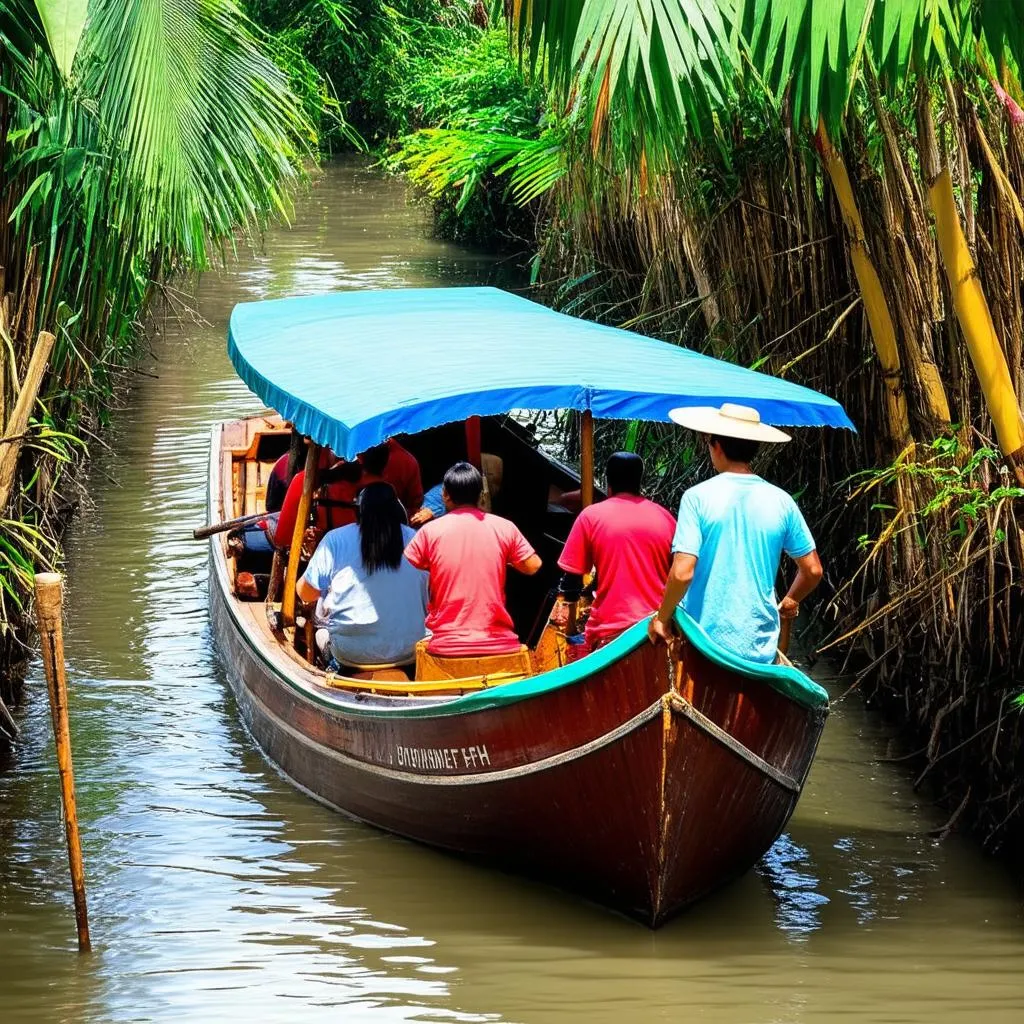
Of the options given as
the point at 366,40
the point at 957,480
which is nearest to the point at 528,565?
the point at 957,480

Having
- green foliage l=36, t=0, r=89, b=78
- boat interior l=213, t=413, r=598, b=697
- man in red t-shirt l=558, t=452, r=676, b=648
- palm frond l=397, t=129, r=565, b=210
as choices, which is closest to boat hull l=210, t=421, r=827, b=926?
boat interior l=213, t=413, r=598, b=697

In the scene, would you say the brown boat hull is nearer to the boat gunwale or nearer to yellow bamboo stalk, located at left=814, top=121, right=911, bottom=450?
the boat gunwale

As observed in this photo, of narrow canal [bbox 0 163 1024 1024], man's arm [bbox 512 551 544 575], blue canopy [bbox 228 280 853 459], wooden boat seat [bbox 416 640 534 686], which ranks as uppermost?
blue canopy [bbox 228 280 853 459]

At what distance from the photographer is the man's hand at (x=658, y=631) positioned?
19.8 feet

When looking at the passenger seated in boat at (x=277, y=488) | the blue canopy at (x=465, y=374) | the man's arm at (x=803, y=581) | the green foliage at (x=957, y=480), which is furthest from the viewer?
the passenger seated in boat at (x=277, y=488)

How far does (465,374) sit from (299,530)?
1.35 metres

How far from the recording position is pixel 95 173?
8727 millimetres

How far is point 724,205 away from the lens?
32.3 feet

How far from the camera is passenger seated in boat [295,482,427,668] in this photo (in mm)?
7789

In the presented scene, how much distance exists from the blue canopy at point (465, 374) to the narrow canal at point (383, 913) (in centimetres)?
36

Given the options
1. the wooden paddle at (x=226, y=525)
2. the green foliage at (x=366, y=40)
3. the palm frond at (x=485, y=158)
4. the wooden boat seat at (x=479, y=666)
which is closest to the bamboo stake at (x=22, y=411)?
the wooden boat seat at (x=479, y=666)

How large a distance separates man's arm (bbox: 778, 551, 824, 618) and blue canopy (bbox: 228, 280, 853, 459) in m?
0.90

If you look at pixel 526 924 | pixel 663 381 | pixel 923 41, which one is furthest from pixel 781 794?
pixel 923 41

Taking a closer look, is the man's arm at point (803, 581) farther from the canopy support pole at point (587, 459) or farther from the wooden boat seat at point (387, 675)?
the wooden boat seat at point (387, 675)
